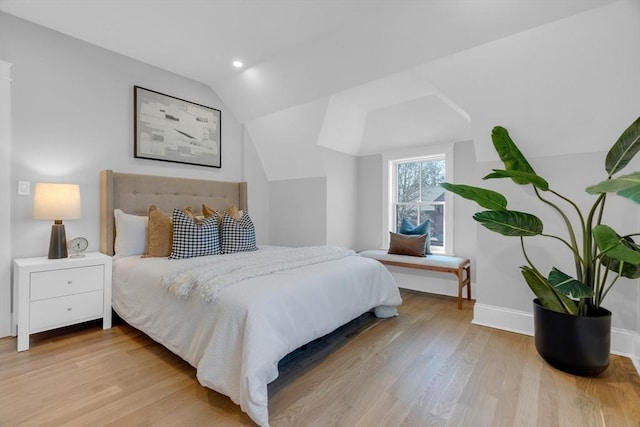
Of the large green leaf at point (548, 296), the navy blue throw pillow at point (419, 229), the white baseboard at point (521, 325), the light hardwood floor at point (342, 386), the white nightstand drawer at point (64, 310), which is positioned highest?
the navy blue throw pillow at point (419, 229)

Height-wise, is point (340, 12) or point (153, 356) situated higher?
point (340, 12)

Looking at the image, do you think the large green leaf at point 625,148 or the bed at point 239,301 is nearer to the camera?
the bed at point 239,301

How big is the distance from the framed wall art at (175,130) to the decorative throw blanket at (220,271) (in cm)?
156

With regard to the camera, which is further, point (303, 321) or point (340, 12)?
point (340, 12)

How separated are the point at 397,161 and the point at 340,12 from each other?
2289 mm

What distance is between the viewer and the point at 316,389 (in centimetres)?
172

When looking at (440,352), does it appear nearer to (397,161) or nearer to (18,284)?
(397,161)

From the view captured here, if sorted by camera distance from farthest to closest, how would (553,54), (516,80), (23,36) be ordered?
(23,36) < (516,80) < (553,54)

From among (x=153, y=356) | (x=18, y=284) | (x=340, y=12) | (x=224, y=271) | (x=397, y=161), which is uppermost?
(x=340, y=12)

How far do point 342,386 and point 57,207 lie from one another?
8.43 ft

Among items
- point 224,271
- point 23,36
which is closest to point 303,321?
point 224,271

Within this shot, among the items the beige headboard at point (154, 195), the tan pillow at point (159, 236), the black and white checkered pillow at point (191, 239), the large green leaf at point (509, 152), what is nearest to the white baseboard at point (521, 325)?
the large green leaf at point (509, 152)

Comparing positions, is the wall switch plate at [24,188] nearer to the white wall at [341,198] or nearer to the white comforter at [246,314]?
the white comforter at [246,314]

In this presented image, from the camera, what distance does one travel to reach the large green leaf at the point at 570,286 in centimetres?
173
